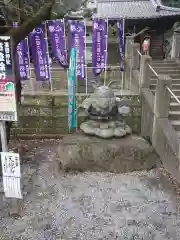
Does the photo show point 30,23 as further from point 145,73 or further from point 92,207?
point 145,73

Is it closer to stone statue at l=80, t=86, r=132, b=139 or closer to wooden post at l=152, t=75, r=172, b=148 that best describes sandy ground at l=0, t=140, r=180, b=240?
stone statue at l=80, t=86, r=132, b=139

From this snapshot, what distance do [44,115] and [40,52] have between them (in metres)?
2.43

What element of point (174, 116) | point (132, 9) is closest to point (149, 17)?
point (132, 9)

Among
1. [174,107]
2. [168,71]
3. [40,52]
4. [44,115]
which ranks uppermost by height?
[40,52]

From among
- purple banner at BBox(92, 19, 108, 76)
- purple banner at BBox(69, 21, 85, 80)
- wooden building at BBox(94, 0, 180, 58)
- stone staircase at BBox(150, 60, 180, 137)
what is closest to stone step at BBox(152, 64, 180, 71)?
stone staircase at BBox(150, 60, 180, 137)

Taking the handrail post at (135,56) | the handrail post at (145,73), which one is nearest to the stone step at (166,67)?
the handrail post at (135,56)

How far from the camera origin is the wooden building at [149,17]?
57.9 ft

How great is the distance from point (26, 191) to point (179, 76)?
7864 millimetres

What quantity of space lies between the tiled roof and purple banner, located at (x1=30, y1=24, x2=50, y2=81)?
7896 millimetres

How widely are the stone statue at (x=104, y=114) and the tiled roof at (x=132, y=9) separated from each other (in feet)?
35.0

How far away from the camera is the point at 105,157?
745cm

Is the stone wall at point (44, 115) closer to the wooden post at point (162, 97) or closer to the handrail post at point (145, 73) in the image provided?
the handrail post at point (145, 73)

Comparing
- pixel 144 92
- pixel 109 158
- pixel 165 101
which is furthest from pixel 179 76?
pixel 109 158

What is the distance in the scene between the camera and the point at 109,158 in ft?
24.5
